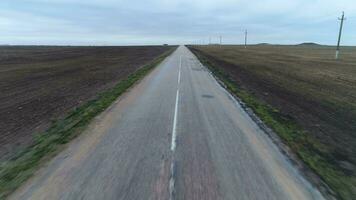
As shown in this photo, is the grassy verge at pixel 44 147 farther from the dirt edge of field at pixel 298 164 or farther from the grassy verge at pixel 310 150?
the grassy verge at pixel 310 150

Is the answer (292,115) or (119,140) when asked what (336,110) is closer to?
(292,115)

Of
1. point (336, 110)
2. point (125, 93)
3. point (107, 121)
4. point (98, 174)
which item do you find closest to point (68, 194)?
point (98, 174)

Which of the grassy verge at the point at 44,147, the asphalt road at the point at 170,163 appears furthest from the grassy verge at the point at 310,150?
the grassy verge at the point at 44,147

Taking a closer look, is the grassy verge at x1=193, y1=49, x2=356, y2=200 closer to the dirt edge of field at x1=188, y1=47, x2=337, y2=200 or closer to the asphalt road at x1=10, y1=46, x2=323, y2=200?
the dirt edge of field at x1=188, y1=47, x2=337, y2=200

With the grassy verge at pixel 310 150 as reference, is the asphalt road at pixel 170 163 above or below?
above

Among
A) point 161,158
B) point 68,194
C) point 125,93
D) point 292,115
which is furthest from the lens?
point 125,93

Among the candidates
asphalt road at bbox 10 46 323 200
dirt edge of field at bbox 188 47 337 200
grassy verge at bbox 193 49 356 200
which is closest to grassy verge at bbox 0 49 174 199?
asphalt road at bbox 10 46 323 200

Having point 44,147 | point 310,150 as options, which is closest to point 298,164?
point 310,150
